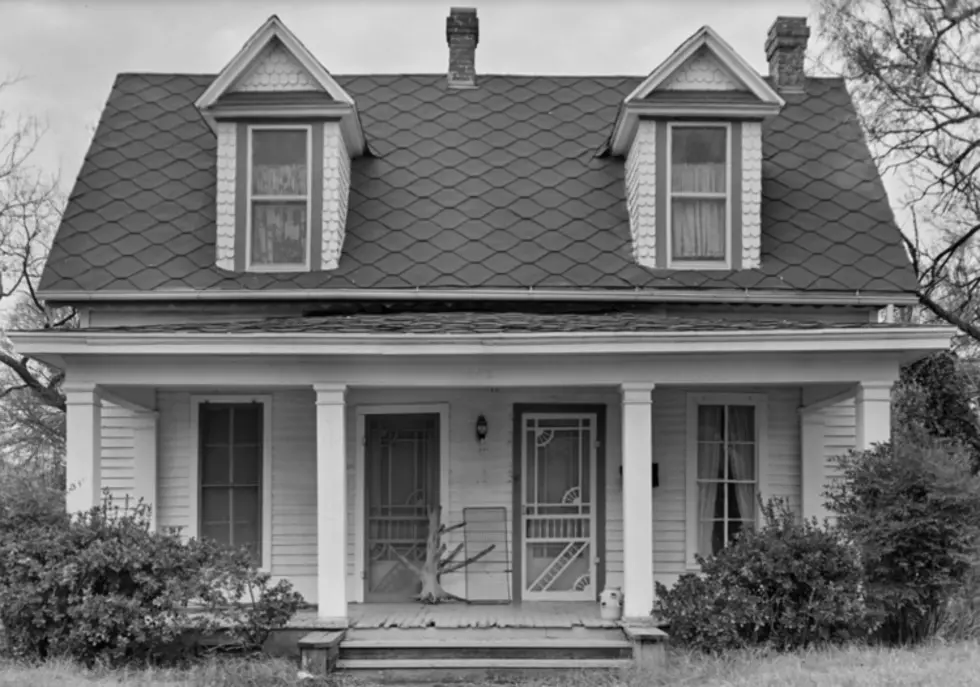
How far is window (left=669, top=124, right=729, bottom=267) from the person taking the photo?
11.7 meters

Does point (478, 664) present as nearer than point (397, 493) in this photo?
Yes

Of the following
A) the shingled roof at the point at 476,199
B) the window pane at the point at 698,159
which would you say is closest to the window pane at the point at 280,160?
the shingled roof at the point at 476,199

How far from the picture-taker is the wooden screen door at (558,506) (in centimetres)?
1134

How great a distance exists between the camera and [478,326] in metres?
9.70

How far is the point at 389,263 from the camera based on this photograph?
11.6 metres

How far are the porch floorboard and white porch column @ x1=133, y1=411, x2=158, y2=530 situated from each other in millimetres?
2152

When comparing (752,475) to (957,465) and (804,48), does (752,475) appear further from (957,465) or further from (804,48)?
(804,48)

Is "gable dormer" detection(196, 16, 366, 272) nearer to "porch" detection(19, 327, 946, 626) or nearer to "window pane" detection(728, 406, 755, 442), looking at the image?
"porch" detection(19, 327, 946, 626)

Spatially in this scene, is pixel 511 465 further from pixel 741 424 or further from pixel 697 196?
pixel 697 196

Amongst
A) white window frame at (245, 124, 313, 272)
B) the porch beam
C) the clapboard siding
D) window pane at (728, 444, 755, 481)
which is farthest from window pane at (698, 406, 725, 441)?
the clapboard siding

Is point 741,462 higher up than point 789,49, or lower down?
lower down

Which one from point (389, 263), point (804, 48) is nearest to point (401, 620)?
point (389, 263)

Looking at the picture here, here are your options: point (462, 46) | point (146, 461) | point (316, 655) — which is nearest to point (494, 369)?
point (316, 655)

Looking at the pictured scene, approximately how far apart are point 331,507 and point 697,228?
17.1 feet
